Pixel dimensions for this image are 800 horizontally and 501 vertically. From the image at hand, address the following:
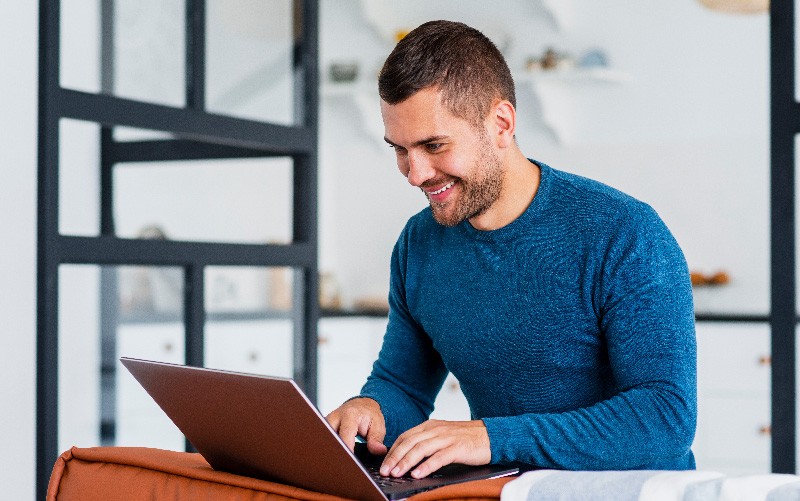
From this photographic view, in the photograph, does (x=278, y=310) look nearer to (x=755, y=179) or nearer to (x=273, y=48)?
(x=273, y=48)

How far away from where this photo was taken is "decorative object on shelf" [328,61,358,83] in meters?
5.52

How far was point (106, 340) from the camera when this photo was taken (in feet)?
8.47

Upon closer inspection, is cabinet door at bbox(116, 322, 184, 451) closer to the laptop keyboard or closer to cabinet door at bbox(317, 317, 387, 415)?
the laptop keyboard

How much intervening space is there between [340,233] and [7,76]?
11.8ft

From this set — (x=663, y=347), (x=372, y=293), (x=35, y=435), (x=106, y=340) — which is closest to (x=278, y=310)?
(x=106, y=340)

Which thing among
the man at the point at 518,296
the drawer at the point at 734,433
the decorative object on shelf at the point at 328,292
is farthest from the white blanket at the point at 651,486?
the decorative object on shelf at the point at 328,292

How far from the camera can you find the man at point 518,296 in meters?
1.41

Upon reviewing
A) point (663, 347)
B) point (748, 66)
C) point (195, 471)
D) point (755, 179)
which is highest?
point (748, 66)

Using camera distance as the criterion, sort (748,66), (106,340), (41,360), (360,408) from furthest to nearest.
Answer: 1. (748,66)
2. (106,340)
3. (41,360)
4. (360,408)

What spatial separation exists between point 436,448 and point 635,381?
1.06 ft

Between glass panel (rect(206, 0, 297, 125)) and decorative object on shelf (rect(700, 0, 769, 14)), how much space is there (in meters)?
1.55

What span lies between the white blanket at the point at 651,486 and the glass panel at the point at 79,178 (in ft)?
5.18

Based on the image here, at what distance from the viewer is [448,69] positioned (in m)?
1.58

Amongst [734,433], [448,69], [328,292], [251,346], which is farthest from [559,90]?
[448,69]
